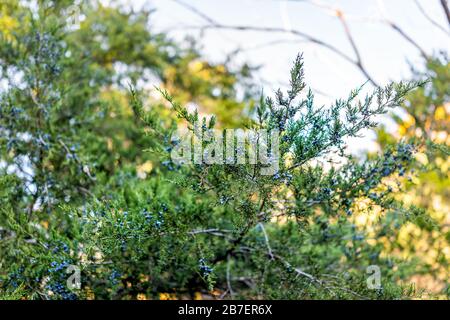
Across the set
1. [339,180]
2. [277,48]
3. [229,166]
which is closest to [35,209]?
[229,166]

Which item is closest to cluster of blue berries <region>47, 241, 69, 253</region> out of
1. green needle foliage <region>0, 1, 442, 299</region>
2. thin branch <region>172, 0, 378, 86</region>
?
green needle foliage <region>0, 1, 442, 299</region>

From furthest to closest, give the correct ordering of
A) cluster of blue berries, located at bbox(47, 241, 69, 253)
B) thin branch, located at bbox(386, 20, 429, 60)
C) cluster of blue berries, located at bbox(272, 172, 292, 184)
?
1. thin branch, located at bbox(386, 20, 429, 60)
2. cluster of blue berries, located at bbox(47, 241, 69, 253)
3. cluster of blue berries, located at bbox(272, 172, 292, 184)

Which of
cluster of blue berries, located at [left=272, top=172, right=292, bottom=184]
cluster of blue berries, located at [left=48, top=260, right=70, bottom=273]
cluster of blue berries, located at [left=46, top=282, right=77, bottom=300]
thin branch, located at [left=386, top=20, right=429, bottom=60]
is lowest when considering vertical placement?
cluster of blue berries, located at [left=46, top=282, right=77, bottom=300]

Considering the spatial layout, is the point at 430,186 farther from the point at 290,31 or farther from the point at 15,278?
the point at 15,278

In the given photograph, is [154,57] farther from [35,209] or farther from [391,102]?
[391,102]

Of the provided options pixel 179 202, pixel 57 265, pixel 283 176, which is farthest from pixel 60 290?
pixel 283 176

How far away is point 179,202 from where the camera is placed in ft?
8.60

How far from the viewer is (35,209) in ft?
9.25

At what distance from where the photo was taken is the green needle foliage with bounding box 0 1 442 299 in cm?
187

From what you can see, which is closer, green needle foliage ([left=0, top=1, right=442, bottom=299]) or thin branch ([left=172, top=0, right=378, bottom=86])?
green needle foliage ([left=0, top=1, right=442, bottom=299])

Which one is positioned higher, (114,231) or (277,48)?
(277,48)

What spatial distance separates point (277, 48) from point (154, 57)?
1861mm

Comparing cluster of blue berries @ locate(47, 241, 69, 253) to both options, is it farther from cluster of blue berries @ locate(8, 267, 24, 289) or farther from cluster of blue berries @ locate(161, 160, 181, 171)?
cluster of blue berries @ locate(161, 160, 181, 171)

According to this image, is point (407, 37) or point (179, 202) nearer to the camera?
point (179, 202)
